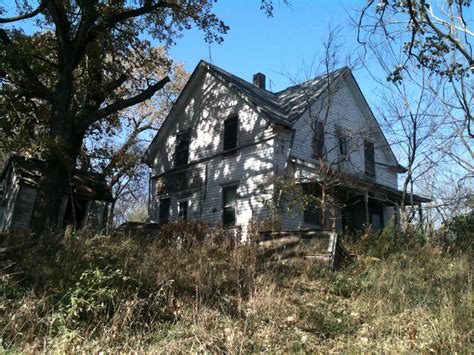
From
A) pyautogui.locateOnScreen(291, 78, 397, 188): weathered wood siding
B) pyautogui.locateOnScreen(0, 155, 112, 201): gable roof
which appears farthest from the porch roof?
pyautogui.locateOnScreen(0, 155, 112, 201): gable roof

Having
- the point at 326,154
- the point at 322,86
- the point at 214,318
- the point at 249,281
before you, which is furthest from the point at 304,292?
the point at 322,86

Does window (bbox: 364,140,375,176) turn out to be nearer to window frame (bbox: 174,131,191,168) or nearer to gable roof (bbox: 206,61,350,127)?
gable roof (bbox: 206,61,350,127)

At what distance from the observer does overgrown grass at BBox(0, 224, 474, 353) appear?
4.68 metres

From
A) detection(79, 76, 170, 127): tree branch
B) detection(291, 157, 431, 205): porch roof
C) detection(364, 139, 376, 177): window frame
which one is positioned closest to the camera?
detection(79, 76, 170, 127): tree branch

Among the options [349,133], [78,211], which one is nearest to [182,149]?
[78,211]

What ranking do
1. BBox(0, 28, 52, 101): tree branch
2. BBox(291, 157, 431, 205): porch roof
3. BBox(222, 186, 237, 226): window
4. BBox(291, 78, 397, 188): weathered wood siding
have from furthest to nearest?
BBox(291, 78, 397, 188): weathered wood siding < BBox(222, 186, 237, 226): window < BBox(291, 157, 431, 205): porch roof < BBox(0, 28, 52, 101): tree branch

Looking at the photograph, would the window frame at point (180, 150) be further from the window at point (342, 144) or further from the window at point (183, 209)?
the window at point (342, 144)

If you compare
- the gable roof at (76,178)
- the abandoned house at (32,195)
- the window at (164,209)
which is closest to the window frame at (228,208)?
the window at (164,209)

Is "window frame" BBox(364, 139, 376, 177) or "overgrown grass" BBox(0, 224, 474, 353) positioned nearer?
"overgrown grass" BBox(0, 224, 474, 353)

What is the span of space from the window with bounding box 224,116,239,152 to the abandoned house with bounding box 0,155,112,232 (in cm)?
629

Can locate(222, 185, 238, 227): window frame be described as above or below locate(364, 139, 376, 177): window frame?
below

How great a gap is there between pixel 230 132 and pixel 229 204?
3315 millimetres

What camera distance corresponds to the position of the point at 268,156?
1734 centimetres

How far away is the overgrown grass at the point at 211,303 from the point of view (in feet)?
15.4
